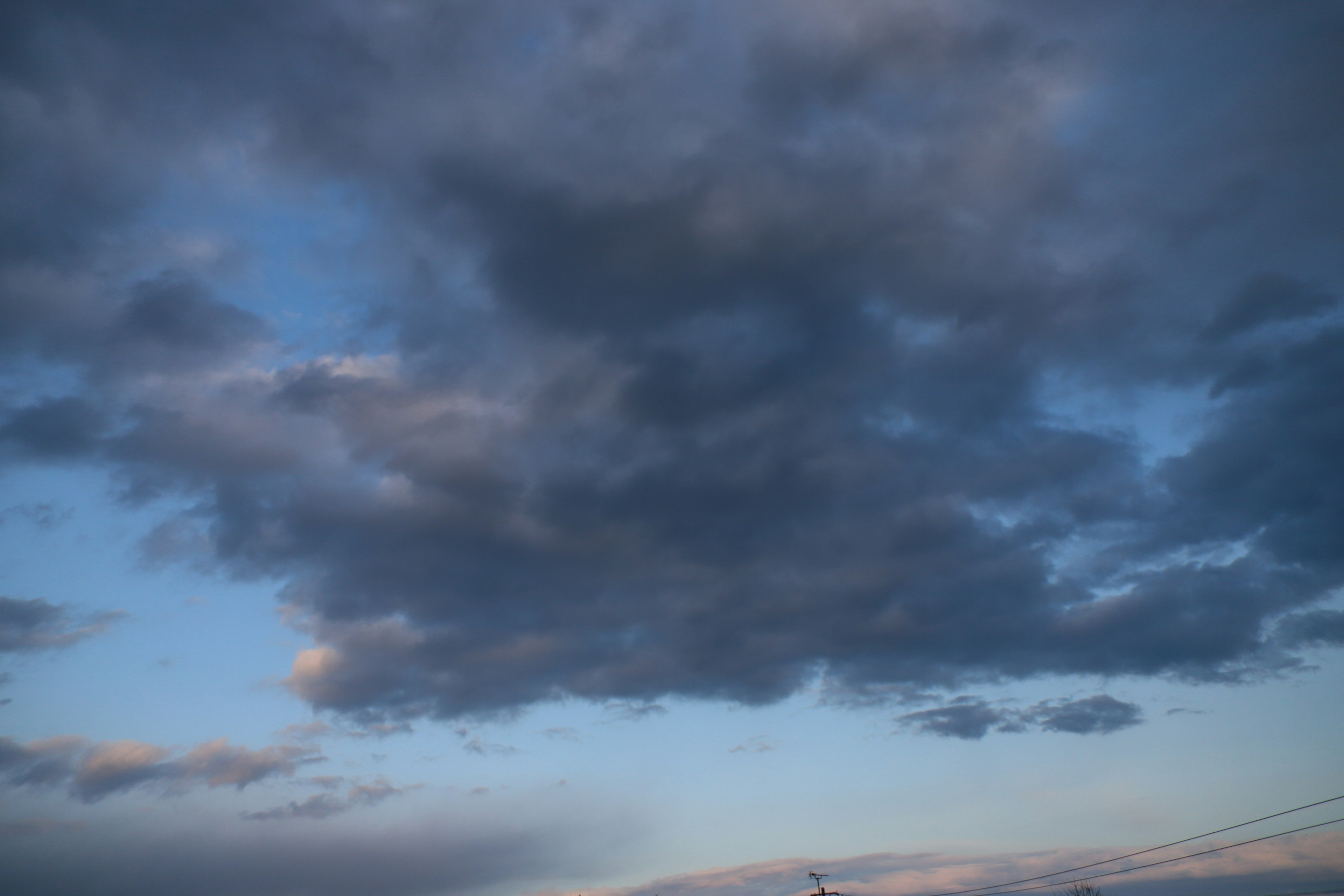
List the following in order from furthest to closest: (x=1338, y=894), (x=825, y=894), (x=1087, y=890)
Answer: (x=1087, y=890) → (x=825, y=894) → (x=1338, y=894)

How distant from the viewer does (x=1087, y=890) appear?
190 meters

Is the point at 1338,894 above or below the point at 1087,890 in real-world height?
above

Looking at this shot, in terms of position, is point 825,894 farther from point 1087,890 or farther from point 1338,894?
point 1338,894

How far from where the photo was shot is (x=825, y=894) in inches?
6068

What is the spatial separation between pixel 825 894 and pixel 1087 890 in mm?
79208

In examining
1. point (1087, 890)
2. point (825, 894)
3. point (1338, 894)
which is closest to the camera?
point (1338, 894)

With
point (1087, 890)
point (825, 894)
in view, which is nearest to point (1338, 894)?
point (825, 894)

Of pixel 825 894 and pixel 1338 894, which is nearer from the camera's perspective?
pixel 1338 894

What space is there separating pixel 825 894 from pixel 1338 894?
90.6 m

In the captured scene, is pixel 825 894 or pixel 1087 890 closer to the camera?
pixel 825 894

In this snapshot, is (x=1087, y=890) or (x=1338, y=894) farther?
(x=1087, y=890)

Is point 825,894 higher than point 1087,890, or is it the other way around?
point 825,894
